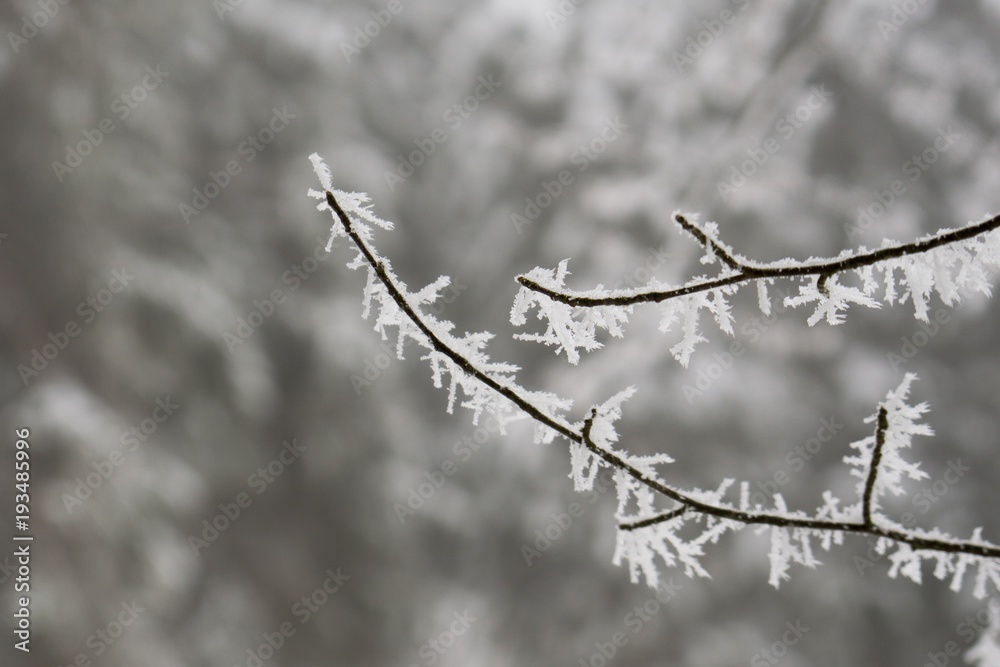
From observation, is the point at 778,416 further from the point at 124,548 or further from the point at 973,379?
the point at 124,548

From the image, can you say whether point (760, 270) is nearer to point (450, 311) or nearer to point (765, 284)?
point (765, 284)

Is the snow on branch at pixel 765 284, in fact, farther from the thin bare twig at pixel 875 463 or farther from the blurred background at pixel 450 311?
the blurred background at pixel 450 311

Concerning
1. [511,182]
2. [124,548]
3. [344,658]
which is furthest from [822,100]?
[124,548]

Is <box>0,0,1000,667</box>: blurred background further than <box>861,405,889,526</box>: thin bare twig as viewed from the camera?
Yes

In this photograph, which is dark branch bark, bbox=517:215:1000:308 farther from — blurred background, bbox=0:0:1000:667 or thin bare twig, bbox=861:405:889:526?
blurred background, bbox=0:0:1000:667

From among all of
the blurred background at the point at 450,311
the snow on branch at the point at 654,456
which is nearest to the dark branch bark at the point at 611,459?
the snow on branch at the point at 654,456

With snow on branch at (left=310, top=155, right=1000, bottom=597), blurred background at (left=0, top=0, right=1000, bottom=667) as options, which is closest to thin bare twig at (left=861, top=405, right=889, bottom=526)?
snow on branch at (left=310, top=155, right=1000, bottom=597)
